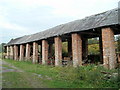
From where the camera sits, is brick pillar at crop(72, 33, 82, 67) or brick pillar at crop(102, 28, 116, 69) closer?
brick pillar at crop(102, 28, 116, 69)

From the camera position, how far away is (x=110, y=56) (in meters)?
11.2

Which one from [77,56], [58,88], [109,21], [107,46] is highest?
[109,21]

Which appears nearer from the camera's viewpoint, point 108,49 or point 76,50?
point 108,49

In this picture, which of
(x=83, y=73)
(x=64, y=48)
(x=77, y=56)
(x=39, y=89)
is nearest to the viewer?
(x=39, y=89)

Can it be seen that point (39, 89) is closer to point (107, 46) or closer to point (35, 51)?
point (107, 46)

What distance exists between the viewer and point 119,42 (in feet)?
45.5

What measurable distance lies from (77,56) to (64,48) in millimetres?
13927

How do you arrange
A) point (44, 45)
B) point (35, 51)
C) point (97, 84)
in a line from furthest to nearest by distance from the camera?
point (35, 51) < point (44, 45) < point (97, 84)

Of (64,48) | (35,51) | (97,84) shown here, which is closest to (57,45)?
(35,51)

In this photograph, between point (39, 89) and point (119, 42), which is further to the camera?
point (119, 42)

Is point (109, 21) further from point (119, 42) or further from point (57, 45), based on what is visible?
point (57, 45)

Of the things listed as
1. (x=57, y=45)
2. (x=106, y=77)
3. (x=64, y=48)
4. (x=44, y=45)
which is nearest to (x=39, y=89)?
(x=106, y=77)

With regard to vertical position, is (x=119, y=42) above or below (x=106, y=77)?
above

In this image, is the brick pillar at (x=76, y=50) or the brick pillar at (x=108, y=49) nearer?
the brick pillar at (x=108, y=49)
